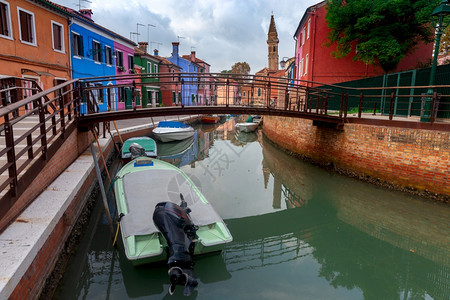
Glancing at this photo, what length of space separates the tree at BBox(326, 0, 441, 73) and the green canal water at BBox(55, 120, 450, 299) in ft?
30.4

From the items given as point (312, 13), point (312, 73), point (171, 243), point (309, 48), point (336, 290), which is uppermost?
point (312, 13)

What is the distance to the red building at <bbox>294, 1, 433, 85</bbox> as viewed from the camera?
18047 mm

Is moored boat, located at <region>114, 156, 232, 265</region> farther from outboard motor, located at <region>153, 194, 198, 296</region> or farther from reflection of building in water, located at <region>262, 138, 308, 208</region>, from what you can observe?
reflection of building in water, located at <region>262, 138, 308, 208</region>

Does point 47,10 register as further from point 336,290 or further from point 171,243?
point 336,290

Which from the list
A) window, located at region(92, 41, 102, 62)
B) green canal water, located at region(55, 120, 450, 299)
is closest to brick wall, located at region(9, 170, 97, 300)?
green canal water, located at region(55, 120, 450, 299)

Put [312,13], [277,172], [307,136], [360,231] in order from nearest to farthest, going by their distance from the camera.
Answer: [360,231]
[277,172]
[307,136]
[312,13]

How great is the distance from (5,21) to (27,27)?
128 cm

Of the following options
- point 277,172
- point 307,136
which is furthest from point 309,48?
point 277,172

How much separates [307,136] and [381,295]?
857cm

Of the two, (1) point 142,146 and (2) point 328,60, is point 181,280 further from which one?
(2) point 328,60

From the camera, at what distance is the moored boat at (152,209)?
4.32m

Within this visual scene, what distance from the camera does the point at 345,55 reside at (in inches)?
691

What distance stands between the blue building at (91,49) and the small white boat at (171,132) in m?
3.04

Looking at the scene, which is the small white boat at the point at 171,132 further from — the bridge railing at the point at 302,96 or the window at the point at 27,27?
the window at the point at 27,27
